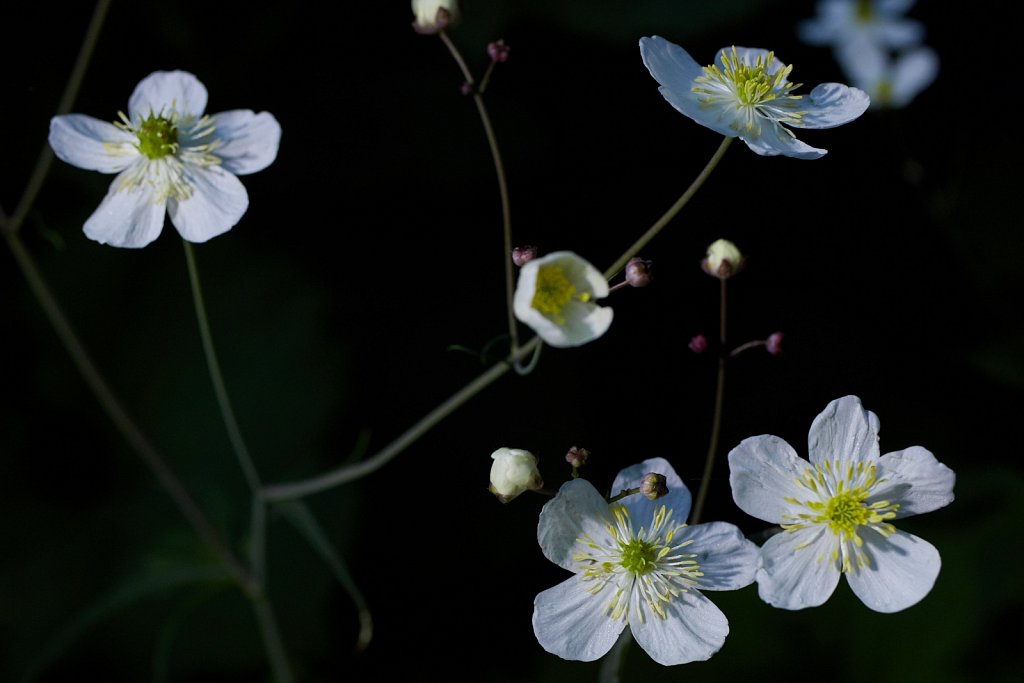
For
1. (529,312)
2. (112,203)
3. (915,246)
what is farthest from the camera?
(915,246)

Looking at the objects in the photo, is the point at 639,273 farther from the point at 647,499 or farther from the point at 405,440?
the point at 405,440

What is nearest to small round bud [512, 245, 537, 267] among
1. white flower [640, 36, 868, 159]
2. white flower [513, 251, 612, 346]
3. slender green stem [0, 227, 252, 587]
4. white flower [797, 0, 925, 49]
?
white flower [513, 251, 612, 346]

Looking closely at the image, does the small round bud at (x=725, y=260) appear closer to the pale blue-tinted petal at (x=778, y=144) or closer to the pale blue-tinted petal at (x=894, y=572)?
the pale blue-tinted petal at (x=778, y=144)

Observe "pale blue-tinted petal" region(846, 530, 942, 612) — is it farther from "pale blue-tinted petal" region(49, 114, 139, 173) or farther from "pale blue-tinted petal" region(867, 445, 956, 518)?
"pale blue-tinted petal" region(49, 114, 139, 173)

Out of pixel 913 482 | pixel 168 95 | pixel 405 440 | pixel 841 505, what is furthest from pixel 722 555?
pixel 168 95

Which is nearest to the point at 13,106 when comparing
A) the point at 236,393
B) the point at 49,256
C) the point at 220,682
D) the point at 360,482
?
the point at 49,256

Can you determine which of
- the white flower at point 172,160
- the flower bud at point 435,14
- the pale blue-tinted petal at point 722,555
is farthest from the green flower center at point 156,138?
the pale blue-tinted petal at point 722,555

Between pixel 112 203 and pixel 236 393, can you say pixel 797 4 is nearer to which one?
pixel 236 393
